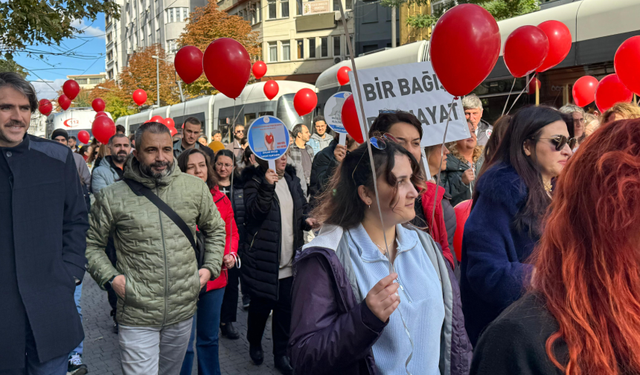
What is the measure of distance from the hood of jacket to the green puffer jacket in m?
1.84

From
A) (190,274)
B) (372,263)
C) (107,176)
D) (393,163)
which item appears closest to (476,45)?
(393,163)

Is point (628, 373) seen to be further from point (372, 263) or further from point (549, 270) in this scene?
point (372, 263)

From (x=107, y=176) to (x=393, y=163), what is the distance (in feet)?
17.0

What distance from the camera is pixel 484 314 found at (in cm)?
268

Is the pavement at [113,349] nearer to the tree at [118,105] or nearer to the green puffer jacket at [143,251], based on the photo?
the green puffer jacket at [143,251]

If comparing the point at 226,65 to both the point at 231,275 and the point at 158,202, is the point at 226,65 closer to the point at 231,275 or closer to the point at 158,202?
the point at 231,275

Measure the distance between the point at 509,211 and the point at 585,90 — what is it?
6.57 meters

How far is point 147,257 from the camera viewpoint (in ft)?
11.0

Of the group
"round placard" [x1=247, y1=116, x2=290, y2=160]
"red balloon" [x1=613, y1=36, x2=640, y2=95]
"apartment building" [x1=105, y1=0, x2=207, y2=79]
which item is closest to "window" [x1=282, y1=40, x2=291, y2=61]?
"apartment building" [x1=105, y1=0, x2=207, y2=79]

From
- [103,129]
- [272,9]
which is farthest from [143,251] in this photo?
[272,9]

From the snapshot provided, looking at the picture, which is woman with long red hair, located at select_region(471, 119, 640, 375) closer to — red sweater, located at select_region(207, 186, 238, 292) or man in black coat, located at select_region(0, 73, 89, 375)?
man in black coat, located at select_region(0, 73, 89, 375)

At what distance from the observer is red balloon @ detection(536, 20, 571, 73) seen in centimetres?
720

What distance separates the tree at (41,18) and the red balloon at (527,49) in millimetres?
7341

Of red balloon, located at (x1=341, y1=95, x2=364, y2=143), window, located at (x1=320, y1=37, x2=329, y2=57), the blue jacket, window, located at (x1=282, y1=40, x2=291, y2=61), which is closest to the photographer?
the blue jacket
